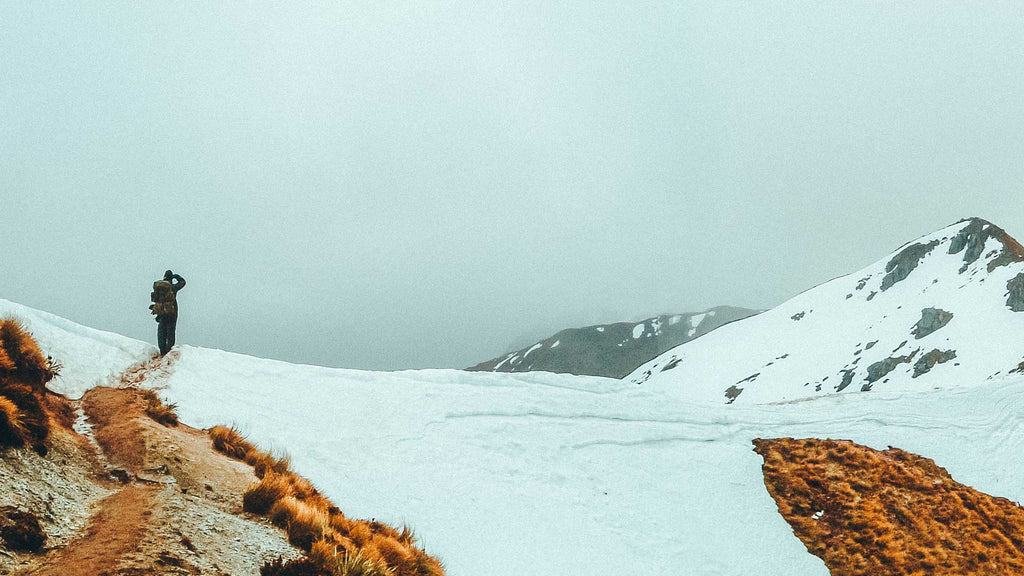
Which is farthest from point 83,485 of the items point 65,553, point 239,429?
point 239,429

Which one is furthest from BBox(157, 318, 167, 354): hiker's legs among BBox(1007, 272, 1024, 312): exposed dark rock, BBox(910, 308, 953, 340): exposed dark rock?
BBox(910, 308, 953, 340): exposed dark rock

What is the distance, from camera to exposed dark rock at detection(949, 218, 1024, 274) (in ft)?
245

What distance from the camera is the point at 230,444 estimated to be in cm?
1096

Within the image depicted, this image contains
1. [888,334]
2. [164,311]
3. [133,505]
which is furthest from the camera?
[888,334]

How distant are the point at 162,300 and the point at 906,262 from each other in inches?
4745

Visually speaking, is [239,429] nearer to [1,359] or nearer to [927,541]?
[1,359]

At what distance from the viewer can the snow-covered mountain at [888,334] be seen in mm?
59806

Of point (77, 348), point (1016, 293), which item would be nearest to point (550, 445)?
point (77, 348)

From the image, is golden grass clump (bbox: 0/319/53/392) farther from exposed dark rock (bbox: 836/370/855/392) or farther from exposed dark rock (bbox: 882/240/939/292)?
exposed dark rock (bbox: 882/240/939/292)

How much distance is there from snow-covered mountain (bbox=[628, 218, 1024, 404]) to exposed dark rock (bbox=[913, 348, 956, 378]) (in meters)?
0.16

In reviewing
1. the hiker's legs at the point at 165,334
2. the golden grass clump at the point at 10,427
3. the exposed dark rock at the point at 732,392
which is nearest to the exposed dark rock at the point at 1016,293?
the exposed dark rock at the point at 732,392

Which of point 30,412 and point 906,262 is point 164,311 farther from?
point 906,262

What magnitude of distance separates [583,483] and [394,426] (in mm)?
6418

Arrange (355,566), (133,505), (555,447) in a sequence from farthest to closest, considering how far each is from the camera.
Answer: (555,447)
(133,505)
(355,566)
